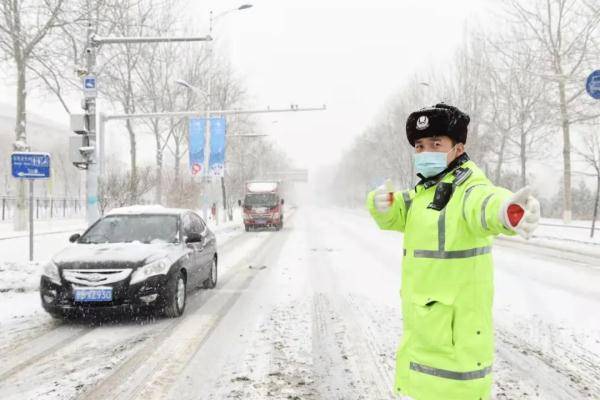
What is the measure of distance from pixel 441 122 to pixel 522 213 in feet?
1.98

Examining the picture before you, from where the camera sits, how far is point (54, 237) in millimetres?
16953

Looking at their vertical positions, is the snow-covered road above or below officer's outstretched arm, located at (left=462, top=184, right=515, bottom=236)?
below

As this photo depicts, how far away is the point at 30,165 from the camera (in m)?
11.3

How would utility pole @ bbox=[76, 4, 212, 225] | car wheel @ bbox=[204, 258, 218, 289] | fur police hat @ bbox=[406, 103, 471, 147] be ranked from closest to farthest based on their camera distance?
fur police hat @ bbox=[406, 103, 471, 147] < car wheel @ bbox=[204, 258, 218, 289] < utility pole @ bbox=[76, 4, 212, 225]

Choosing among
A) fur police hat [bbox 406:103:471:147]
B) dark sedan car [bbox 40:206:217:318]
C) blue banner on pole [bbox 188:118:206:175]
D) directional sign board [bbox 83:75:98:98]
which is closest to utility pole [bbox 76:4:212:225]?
directional sign board [bbox 83:75:98:98]

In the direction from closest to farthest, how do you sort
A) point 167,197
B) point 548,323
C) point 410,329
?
point 410,329
point 548,323
point 167,197

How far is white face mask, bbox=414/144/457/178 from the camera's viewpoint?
7.54 feet

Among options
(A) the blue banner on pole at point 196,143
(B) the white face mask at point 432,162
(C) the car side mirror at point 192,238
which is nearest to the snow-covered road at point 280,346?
(C) the car side mirror at point 192,238

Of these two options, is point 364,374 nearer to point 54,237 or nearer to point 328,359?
point 328,359

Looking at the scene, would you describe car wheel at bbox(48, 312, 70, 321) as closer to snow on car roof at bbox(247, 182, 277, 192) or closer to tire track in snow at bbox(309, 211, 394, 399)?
tire track in snow at bbox(309, 211, 394, 399)

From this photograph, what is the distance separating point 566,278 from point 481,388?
375 inches

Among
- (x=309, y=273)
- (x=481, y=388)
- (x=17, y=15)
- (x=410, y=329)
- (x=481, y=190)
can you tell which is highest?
(x=17, y=15)

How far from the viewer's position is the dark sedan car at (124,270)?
6.40 metres

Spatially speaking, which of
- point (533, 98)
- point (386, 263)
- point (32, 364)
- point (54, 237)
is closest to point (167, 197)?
point (54, 237)
